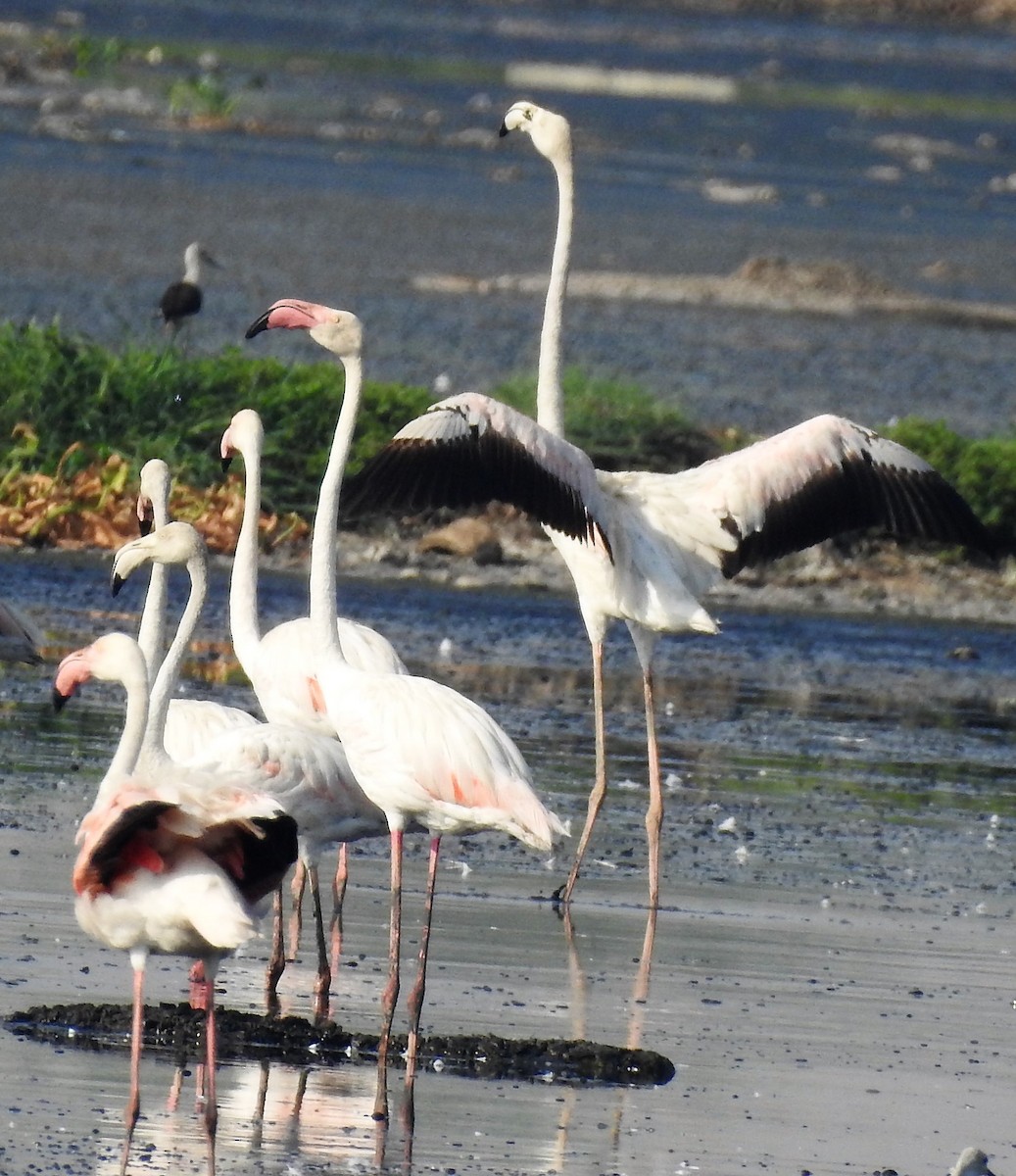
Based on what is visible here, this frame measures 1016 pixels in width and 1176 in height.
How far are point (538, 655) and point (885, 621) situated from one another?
227 centimetres

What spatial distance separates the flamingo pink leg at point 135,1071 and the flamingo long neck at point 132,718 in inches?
17.7

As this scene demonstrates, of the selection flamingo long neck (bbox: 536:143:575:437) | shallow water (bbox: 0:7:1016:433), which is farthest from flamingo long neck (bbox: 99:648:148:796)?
shallow water (bbox: 0:7:1016:433)

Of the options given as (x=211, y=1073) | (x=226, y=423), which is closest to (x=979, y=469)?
(x=226, y=423)

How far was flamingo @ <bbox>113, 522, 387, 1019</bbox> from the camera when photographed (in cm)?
716

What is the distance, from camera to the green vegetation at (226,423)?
13.8 meters

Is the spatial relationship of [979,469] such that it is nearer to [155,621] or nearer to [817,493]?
[817,493]

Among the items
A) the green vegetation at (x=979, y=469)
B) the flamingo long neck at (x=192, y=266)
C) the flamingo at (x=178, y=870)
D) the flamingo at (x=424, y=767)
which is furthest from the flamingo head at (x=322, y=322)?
the flamingo long neck at (x=192, y=266)

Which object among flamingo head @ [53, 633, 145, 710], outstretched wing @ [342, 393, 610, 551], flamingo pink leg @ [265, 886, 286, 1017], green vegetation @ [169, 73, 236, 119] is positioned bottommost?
flamingo pink leg @ [265, 886, 286, 1017]

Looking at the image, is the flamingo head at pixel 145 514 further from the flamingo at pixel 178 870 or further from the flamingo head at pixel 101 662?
the flamingo at pixel 178 870

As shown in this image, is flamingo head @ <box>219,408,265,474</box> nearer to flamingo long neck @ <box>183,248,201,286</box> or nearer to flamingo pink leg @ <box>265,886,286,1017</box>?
flamingo pink leg @ <box>265,886,286,1017</box>

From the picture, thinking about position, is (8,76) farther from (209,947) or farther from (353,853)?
(209,947)

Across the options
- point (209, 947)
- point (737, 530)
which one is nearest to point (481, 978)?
point (209, 947)

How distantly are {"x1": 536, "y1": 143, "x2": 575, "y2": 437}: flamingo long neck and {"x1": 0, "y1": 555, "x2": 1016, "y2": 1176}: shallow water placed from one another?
131 cm

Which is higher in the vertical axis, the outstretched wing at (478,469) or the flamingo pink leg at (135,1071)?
the outstretched wing at (478,469)
